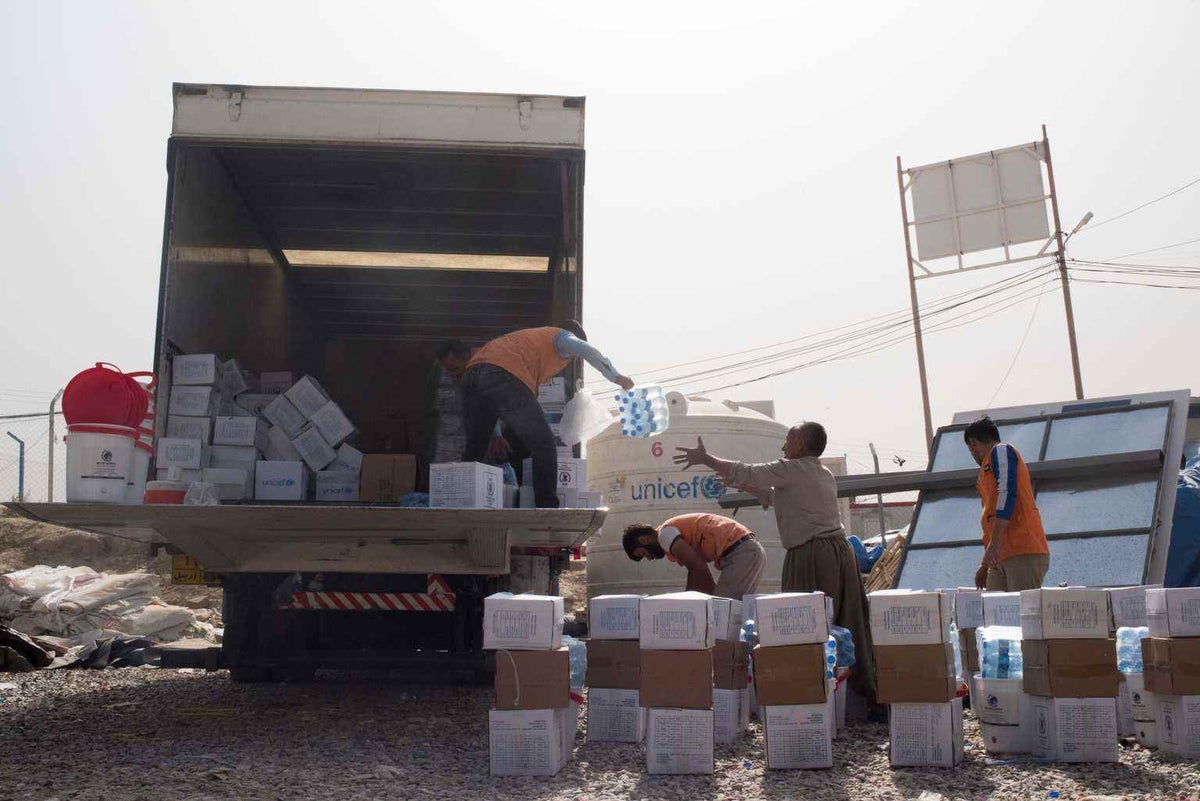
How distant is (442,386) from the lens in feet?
25.8

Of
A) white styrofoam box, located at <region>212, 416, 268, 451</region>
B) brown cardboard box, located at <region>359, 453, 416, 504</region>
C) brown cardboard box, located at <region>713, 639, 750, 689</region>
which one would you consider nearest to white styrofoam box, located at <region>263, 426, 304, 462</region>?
white styrofoam box, located at <region>212, 416, 268, 451</region>

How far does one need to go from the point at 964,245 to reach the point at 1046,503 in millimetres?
11465

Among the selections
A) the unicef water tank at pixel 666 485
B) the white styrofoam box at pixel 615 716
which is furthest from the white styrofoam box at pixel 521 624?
the unicef water tank at pixel 666 485

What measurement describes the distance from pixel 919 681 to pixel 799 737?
0.54m

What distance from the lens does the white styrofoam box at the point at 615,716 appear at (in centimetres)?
514

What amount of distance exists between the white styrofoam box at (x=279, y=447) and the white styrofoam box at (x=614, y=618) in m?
2.58

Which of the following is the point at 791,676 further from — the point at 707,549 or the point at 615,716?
the point at 707,549

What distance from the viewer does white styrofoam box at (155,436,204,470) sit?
19.2 feet

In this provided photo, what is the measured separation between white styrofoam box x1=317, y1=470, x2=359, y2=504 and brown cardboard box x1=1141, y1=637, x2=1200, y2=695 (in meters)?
4.50

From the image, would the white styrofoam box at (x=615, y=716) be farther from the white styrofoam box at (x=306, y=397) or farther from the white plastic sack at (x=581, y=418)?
the white styrofoam box at (x=306, y=397)

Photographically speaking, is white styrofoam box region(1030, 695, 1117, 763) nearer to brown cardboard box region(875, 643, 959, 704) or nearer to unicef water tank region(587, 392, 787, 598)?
brown cardboard box region(875, 643, 959, 704)

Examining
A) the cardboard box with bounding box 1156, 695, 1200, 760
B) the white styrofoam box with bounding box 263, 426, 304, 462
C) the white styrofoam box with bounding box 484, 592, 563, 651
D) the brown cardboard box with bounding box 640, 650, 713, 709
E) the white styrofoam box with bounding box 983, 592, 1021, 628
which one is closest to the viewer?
the cardboard box with bounding box 1156, 695, 1200, 760

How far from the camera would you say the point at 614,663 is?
515 cm

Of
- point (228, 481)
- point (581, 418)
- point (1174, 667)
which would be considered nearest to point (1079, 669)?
point (1174, 667)
